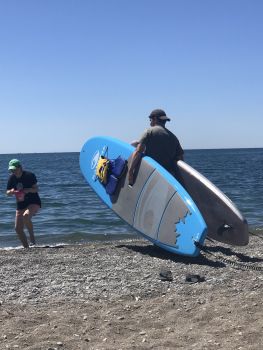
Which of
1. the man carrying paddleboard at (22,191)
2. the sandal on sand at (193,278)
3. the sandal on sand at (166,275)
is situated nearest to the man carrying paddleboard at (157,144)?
the man carrying paddleboard at (22,191)

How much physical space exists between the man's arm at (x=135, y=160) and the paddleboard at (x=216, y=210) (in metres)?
0.81

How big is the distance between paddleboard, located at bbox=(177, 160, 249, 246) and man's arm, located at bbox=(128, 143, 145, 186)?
0.81 meters

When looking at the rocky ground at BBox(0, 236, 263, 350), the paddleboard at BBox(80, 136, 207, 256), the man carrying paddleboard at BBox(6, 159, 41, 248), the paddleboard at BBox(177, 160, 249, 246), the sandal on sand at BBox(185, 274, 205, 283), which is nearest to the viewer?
the rocky ground at BBox(0, 236, 263, 350)

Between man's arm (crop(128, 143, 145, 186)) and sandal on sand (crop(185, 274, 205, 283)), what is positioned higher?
man's arm (crop(128, 143, 145, 186))

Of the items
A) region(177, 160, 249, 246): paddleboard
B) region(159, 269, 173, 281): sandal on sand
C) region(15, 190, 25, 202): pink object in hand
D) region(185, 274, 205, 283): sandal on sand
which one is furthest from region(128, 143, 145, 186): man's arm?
region(185, 274, 205, 283): sandal on sand

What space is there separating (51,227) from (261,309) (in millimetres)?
9295

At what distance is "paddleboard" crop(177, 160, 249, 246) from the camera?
7.43m

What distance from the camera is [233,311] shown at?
4609mm

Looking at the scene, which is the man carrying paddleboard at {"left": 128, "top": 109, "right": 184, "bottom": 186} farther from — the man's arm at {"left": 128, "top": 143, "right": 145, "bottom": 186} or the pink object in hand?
the pink object in hand

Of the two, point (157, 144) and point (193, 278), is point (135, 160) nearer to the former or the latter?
point (157, 144)

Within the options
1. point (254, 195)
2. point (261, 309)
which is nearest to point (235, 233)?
point (261, 309)

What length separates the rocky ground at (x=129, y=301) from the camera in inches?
161

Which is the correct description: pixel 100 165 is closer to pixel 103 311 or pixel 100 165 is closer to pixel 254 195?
pixel 103 311

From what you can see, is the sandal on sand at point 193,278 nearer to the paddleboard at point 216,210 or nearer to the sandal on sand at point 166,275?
the sandal on sand at point 166,275
